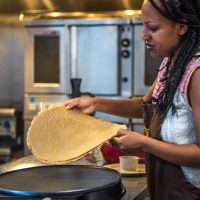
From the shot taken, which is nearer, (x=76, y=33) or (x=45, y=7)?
(x=76, y=33)

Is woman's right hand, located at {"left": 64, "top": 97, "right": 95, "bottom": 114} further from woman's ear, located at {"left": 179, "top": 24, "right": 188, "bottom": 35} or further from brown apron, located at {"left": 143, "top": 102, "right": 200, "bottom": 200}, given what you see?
woman's ear, located at {"left": 179, "top": 24, "right": 188, "bottom": 35}

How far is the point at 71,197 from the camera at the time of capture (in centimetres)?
110

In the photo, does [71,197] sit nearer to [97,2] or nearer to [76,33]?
[76,33]

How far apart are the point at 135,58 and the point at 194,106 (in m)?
2.23

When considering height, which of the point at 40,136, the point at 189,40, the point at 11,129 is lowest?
the point at 11,129

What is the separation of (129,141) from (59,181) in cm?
20

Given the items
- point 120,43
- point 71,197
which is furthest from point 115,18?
point 71,197

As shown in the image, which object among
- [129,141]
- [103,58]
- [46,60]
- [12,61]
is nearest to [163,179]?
[129,141]

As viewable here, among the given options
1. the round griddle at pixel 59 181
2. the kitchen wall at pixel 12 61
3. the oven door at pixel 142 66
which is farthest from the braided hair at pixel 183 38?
the kitchen wall at pixel 12 61

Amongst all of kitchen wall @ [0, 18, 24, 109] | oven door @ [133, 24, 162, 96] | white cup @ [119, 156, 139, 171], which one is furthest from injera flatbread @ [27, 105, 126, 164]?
kitchen wall @ [0, 18, 24, 109]

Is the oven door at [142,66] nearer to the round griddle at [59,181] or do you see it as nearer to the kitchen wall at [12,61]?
the kitchen wall at [12,61]

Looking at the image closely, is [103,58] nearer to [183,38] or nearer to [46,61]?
[46,61]

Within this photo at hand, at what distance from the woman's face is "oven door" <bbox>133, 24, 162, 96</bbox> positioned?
2093mm

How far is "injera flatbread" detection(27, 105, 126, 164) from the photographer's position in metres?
1.27
